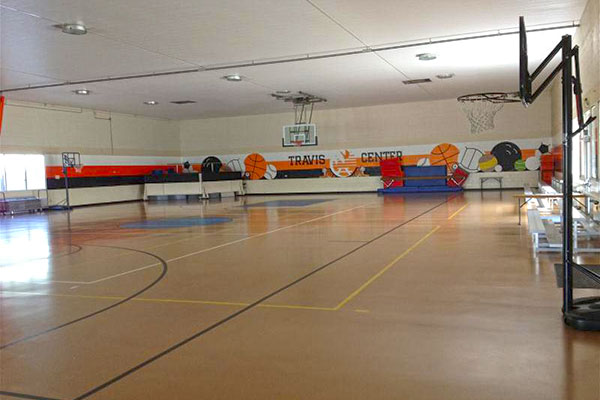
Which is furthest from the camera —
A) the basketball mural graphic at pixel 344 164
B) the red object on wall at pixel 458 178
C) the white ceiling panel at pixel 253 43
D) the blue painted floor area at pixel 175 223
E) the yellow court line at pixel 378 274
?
the basketball mural graphic at pixel 344 164

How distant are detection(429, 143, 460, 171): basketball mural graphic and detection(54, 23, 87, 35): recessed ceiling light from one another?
15.9 m

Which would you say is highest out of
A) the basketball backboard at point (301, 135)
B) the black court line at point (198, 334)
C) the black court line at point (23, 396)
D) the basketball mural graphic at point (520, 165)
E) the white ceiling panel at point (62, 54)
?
the white ceiling panel at point (62, 54)

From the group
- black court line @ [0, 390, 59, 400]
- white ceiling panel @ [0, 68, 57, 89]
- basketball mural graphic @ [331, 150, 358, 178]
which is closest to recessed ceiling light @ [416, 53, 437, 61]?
white ceiling panel @ [0, 68, 57, 89]

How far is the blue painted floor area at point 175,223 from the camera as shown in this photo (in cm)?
1182

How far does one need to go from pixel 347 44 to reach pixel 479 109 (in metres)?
11.2

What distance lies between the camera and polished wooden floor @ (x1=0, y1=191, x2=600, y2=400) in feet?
9.43

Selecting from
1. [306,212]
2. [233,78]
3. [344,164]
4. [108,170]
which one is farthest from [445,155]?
[108,170]

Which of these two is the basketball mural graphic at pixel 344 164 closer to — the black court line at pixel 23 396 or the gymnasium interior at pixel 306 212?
the gymnasium interior at pixel 306 212

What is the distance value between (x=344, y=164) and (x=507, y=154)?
689cm

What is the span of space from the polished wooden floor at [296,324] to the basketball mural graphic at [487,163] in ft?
46.2

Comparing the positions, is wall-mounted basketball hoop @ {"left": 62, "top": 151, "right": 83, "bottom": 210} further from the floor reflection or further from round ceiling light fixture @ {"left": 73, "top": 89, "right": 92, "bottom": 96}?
the floor reflection

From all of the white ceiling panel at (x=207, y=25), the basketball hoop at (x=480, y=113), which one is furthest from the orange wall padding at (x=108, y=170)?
the basketball hoop at (x=480, y=113)

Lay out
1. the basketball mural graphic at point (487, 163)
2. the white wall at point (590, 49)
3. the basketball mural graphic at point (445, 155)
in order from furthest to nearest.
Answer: the basketball mural graphic at point (445, 155)
the basketball mural graphic at point (487, 163)
the white wall at point (590, 49)

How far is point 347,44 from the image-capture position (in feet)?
37.0
